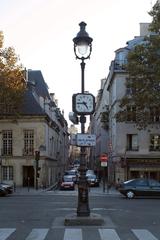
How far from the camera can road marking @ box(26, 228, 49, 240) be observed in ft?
46.9

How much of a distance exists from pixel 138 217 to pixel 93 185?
3862 centimetres

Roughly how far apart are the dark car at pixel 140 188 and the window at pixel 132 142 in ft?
54.4

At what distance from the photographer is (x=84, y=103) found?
698 inches

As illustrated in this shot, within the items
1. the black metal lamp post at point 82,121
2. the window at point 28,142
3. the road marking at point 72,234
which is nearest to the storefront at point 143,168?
the window at point 28,142

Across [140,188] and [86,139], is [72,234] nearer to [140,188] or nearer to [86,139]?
[86,139]

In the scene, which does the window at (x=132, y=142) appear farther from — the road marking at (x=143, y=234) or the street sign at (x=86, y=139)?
the road marking at (x=143, y=234)

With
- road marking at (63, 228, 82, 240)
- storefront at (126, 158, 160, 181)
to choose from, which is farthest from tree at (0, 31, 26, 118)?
road marking at (63, 228, 82, 240)

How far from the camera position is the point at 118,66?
5766 centimetres

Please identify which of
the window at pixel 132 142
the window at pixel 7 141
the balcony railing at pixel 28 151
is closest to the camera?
the window at pixel 132 142

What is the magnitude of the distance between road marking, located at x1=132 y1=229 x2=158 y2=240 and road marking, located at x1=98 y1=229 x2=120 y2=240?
0.60 m

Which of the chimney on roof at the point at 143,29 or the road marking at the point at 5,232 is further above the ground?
the chimney on roof at the point at 143,29

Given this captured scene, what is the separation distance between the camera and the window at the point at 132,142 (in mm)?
55719

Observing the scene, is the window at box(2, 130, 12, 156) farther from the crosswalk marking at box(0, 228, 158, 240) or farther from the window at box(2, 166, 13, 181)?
the crosswalk marking at box(0, 228, 158, 240)

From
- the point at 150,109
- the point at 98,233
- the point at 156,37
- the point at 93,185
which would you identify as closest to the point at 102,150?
the point at 93,185
